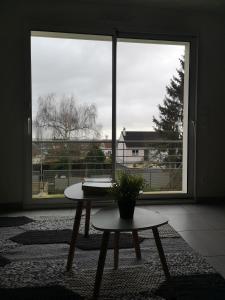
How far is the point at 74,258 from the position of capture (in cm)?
228

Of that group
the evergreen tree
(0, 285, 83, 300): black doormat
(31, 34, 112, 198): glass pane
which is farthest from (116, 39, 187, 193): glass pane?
(0, 285, 83, 300): black doormat

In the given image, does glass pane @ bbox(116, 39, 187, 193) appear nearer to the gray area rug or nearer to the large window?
the large window

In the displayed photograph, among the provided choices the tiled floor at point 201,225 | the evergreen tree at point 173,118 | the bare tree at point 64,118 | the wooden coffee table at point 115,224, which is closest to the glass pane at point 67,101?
the bare tree at point 64,118

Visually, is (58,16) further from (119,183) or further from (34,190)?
(119,183)

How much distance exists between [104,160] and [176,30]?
177 cm

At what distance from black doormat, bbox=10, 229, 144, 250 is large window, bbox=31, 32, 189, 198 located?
0.98 metres

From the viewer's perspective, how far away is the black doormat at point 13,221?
3033mm

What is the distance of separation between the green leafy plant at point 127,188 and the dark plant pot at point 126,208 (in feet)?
0.06

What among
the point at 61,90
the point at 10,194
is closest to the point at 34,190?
the point at 10,194

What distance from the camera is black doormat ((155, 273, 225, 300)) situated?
5.84 ft

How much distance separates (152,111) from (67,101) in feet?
3.78

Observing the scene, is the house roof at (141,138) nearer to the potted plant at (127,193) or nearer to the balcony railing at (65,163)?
the balcony railing at (65,163)

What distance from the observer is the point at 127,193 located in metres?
1.78

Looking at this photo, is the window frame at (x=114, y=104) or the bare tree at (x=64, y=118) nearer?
the window frame at (x=114, y=104)
